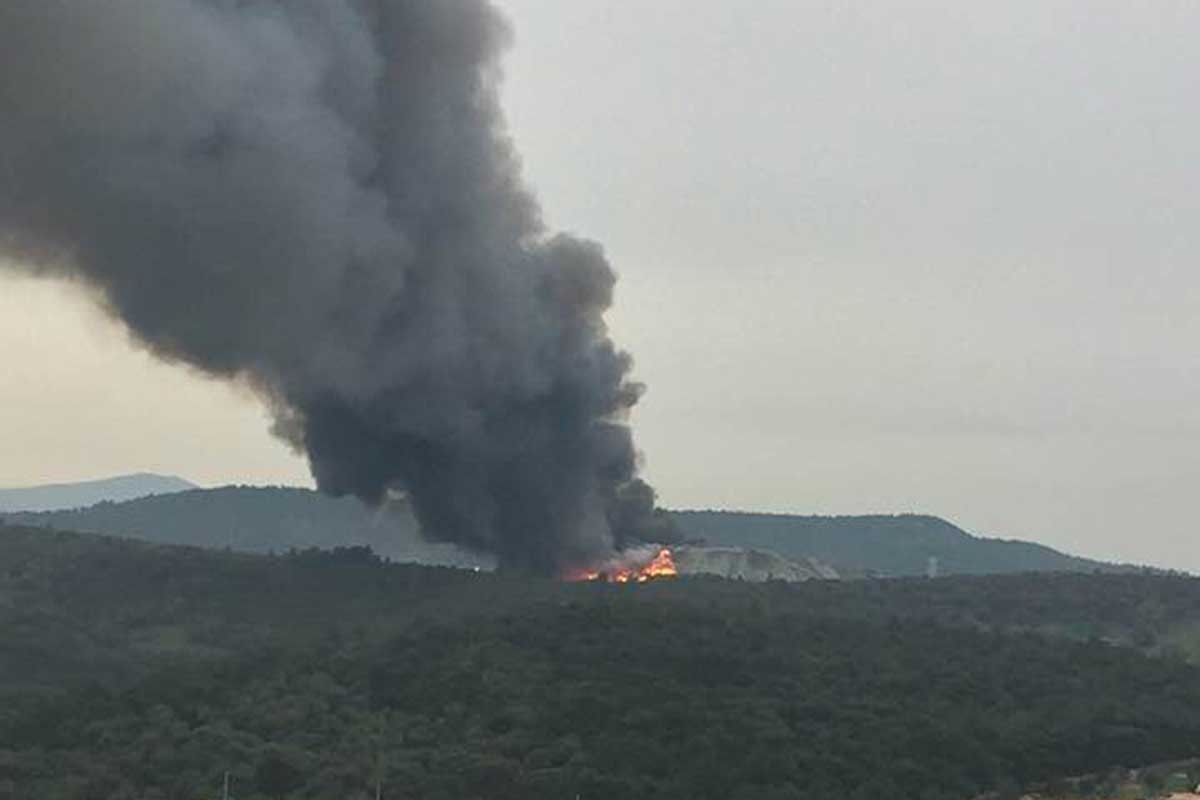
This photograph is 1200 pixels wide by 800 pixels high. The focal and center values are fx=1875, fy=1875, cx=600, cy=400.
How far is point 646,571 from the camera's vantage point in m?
129

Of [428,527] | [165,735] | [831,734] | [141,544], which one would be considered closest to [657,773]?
[831,734]

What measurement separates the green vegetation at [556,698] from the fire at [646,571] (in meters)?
16.2

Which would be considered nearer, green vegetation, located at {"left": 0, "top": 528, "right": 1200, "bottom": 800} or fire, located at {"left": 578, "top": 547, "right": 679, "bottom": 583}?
green vegetation, located at {"left": 0, "top": 528, "right": 1200, "bottom": 800}

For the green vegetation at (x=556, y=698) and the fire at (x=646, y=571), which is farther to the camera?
the fire at (x=646, y=571)

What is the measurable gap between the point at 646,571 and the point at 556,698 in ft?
208

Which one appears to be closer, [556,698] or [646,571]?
[556,698]

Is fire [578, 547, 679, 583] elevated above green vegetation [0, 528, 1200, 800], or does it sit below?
above

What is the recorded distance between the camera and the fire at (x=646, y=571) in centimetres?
12238

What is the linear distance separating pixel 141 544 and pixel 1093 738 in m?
84.0

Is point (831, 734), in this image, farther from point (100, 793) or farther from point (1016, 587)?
point (1016, 587)

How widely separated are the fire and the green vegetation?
53.0 feet

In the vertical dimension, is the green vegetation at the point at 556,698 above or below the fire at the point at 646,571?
below

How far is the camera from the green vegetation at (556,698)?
5694 cm

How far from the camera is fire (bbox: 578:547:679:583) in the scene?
401 feet
